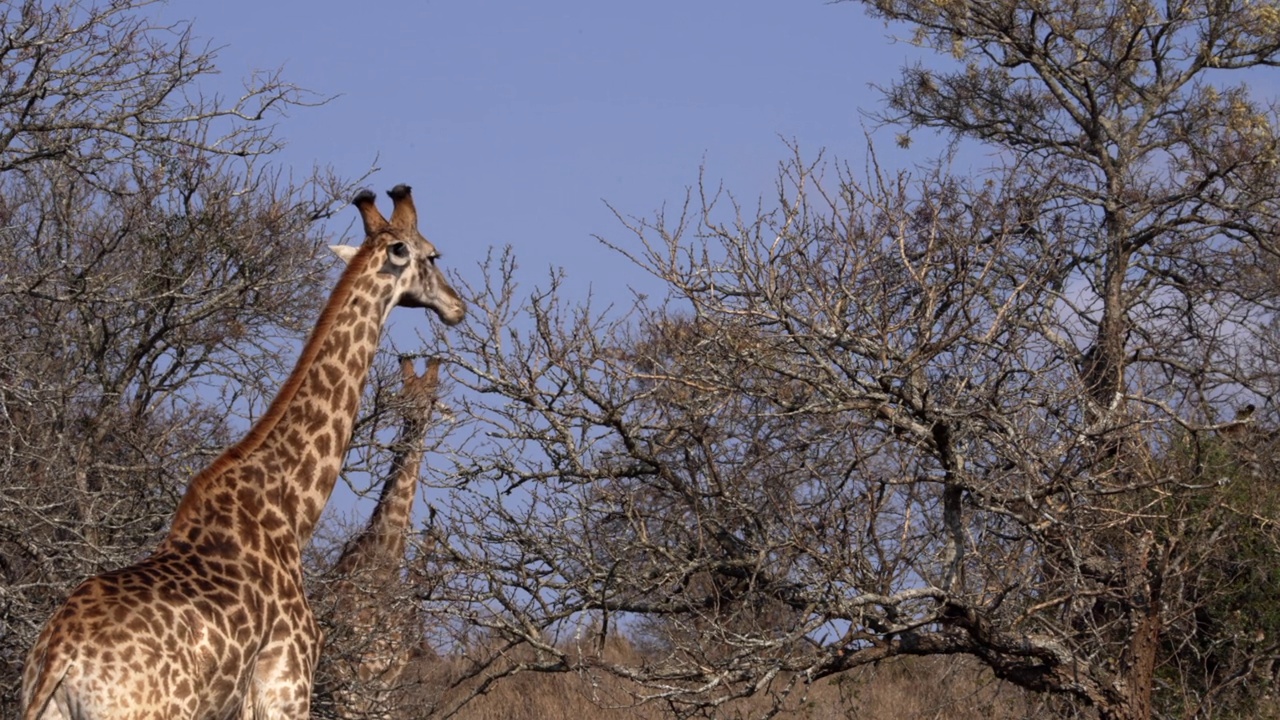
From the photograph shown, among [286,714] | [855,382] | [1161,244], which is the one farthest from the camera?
[1161,244]

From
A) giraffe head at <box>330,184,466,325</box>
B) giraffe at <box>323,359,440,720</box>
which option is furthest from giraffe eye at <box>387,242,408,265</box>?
giraffe at <box>323,359,440,720</box>

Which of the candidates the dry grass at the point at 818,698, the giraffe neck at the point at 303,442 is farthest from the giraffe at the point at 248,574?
the dry grass at the point at 818,698

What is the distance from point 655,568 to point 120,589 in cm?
364

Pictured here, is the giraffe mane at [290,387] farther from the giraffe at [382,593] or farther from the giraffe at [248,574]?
the giraffe at [382,593]

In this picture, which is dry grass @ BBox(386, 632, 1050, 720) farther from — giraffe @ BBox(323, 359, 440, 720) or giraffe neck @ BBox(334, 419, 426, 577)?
giraffe neck @ BBox(334, 419, 426, 577)

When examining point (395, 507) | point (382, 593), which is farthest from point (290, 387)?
point (395, 507)

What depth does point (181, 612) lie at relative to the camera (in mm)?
6344

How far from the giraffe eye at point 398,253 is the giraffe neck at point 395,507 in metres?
2.94

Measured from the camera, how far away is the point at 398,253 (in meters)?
7.99

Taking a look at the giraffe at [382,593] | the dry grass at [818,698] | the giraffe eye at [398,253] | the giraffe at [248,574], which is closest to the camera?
the giraffe at [248,574]

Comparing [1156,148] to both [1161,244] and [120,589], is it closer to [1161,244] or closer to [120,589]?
[1161,244]

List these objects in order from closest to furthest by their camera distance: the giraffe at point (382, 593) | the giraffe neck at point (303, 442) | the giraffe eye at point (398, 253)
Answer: the giraffe neck at point (303, 442) → the giraffe eye at point (398, 253) → the giraffe at point (382, 593)

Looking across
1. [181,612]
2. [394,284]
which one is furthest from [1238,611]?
[181,612]

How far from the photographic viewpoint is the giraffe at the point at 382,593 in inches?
386
